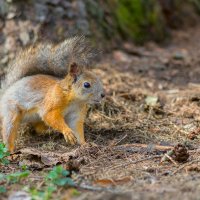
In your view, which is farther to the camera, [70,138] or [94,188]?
[70,138]

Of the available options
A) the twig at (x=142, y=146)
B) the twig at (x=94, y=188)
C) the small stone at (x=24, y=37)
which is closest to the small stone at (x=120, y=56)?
the small stone at (x=24, y=37)

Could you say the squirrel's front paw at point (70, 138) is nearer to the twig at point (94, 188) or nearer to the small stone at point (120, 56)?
the twig at point (94, 188)

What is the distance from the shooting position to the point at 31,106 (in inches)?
181

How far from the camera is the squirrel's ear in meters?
4.43

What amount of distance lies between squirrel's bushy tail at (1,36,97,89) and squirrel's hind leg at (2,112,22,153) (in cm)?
49

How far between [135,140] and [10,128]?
1139mm

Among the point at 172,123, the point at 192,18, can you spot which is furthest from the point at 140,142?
the point at 192,18

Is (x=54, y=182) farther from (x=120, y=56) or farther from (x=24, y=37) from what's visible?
(x=120, y=56)

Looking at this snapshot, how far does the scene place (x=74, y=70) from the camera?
14.6 feet

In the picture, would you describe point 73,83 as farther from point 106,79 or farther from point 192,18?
point 192,18

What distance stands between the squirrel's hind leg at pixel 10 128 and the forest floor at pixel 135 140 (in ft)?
0.37

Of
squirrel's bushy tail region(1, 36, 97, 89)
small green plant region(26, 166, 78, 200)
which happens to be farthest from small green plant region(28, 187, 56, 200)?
squirrel's bushy tail region(1, 36, 97, 89)

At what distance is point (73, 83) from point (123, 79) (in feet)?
5.93

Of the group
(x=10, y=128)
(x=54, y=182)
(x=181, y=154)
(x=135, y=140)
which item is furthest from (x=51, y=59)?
(x=54, y=182)
